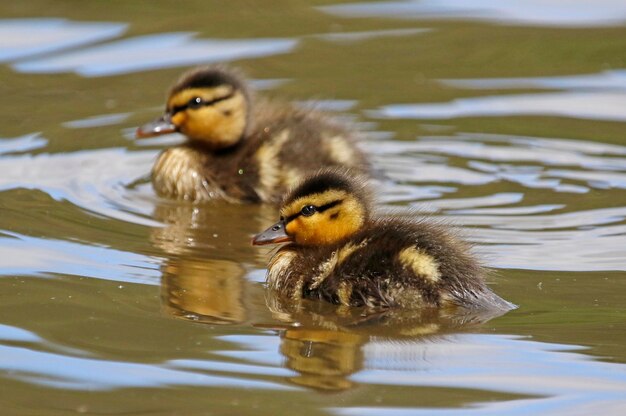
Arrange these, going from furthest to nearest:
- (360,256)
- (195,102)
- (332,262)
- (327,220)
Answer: (195,102), (327,220), (332,262), (360,256)

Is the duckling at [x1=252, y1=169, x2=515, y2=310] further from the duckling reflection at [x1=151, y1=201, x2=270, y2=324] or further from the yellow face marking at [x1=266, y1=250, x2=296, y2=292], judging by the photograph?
the duckling reflection at [x1=151, y1=201, x2=270, y2=324]

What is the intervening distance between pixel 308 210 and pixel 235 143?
6.22 feet

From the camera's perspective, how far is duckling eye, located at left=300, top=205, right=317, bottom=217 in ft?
16.3

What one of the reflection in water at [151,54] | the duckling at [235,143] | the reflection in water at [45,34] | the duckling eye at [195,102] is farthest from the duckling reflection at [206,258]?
the reflection in water at [45,34]

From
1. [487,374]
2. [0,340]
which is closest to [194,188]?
[0,340]

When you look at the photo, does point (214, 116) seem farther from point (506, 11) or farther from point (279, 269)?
point (506, 11)

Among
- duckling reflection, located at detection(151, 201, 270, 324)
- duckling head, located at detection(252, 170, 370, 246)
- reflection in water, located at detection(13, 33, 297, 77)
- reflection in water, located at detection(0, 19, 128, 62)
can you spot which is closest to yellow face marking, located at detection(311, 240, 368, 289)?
duckling head, located at detection(252, 170, 370, 246)

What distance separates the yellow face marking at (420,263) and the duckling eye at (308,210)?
463 mm

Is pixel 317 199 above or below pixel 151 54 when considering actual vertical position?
below

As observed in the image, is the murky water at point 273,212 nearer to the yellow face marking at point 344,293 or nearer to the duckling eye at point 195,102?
the yellow face marking at point 344,293

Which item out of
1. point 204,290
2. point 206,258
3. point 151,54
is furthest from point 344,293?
point 151,54

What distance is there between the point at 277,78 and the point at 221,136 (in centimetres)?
176

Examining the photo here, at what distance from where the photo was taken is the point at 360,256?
15.5 feet

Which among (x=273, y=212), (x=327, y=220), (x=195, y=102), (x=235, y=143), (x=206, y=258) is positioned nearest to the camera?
(x=327, y=220)
